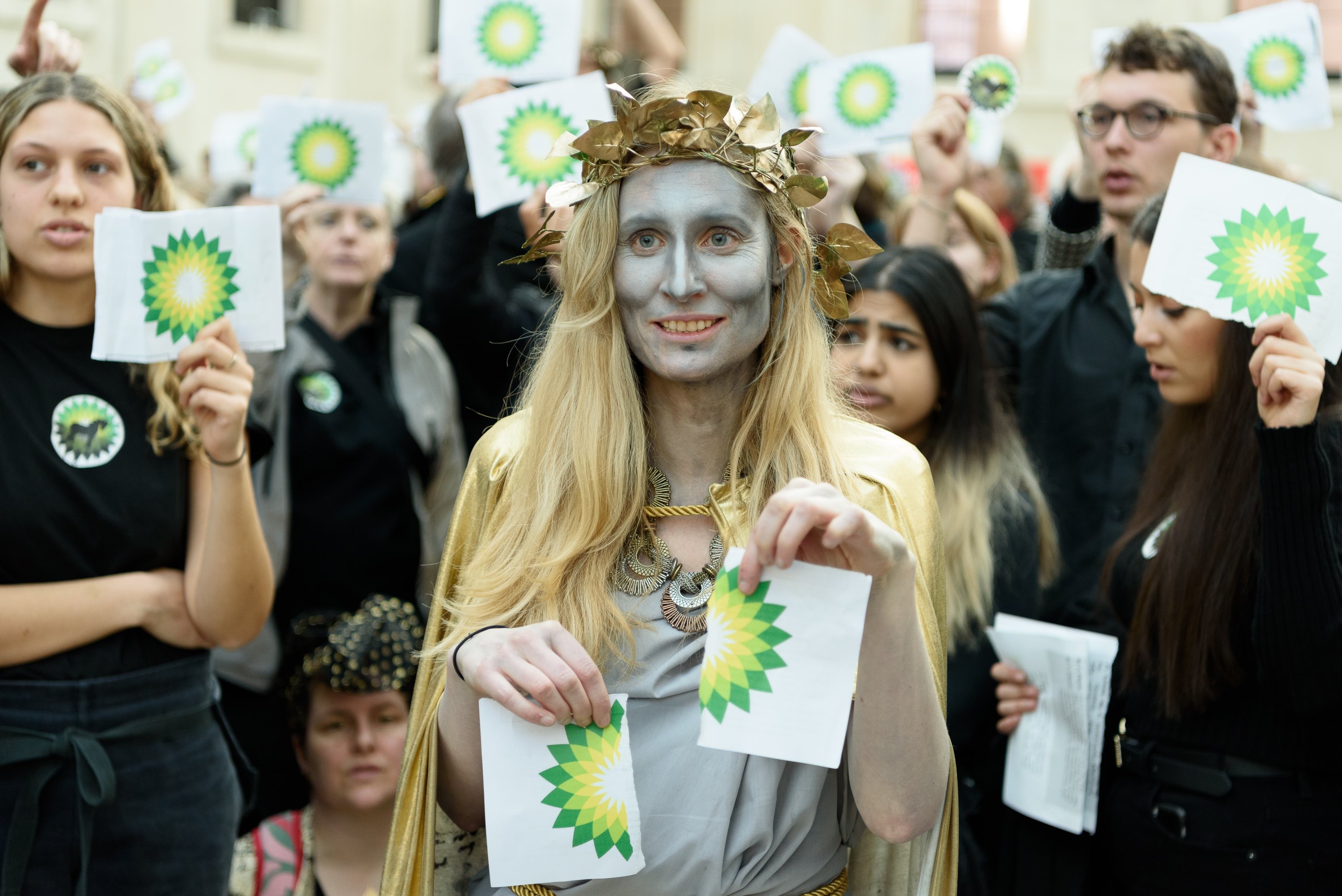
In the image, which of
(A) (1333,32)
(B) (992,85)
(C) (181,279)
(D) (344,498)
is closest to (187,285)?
(C) (181,279)

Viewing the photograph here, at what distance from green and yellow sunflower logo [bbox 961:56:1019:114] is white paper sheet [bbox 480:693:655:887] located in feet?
10.7

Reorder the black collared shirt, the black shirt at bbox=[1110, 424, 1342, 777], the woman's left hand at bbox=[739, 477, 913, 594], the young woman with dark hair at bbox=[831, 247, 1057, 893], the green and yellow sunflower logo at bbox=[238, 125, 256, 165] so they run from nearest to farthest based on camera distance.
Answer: the woman's left hand at bbox=[739, 477, 913, 594] → the black shirt at bbox=[1110, 424, 1342, 777] → the young woman with dark hair at bbox=[831, 247, 1057, 893] → the black collared shirt → the green and yellow sunflower logo at bbox=[238, 125, 256, 165]

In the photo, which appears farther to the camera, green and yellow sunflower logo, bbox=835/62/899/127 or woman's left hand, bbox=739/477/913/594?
green and yellow sunflower logo, bbox=835/62/899/127

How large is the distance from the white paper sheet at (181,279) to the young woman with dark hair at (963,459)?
4.32 ft

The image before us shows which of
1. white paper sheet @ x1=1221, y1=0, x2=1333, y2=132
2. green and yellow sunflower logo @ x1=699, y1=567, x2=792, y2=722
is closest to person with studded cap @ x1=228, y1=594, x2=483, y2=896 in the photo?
green and yellow sunflower logo @ x1=699, y1=567, x2=792, y2=722

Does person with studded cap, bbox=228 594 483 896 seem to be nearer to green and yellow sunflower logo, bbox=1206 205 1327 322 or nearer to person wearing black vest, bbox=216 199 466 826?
person wearing black vest, bbox=216 199 466 826

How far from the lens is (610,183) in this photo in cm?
214

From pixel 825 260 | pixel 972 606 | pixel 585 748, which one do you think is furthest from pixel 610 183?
pixel 972 606

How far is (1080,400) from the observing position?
3.85 m

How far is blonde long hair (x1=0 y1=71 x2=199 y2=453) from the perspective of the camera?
9.01ft

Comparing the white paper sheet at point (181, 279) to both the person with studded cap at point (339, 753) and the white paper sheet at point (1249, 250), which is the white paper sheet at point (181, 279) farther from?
the white paper sheet at point (1249, 250)

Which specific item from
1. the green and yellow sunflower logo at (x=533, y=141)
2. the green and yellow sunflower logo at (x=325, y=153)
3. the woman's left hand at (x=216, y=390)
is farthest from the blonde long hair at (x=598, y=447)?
the green and yellow sunflower logo at (x=325, y=153)

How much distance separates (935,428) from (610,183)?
1.76 m

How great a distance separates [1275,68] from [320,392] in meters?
3.12
